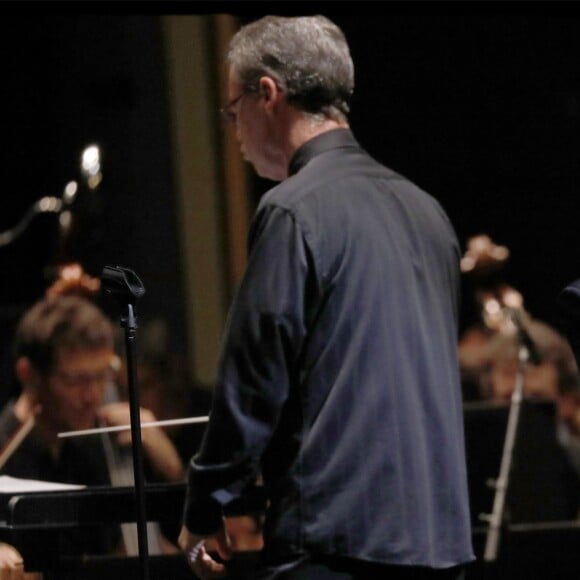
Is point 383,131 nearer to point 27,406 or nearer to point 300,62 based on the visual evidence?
point 27,406

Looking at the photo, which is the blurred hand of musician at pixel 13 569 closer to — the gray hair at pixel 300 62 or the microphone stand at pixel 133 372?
the microphone stand at pixel 133 372

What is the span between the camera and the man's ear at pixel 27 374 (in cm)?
439

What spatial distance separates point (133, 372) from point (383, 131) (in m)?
4.29

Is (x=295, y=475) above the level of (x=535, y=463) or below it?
above

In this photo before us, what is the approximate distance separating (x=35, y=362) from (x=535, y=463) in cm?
165

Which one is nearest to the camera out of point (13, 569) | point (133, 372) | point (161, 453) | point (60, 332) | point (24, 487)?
point (133, 372)

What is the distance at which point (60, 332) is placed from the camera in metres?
4.36

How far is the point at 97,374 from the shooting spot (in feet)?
14.6

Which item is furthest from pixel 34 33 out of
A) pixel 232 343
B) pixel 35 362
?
pixel 232 343

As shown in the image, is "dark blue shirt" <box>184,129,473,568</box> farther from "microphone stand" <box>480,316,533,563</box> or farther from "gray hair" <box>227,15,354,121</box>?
"microphone stand" <box>480,316,533,563</box>

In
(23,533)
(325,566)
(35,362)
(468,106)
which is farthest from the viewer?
(468,106)

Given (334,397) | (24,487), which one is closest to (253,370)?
(334,397)

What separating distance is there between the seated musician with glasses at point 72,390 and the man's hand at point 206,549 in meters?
1.51

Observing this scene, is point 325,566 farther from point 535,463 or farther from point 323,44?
point 535,463
